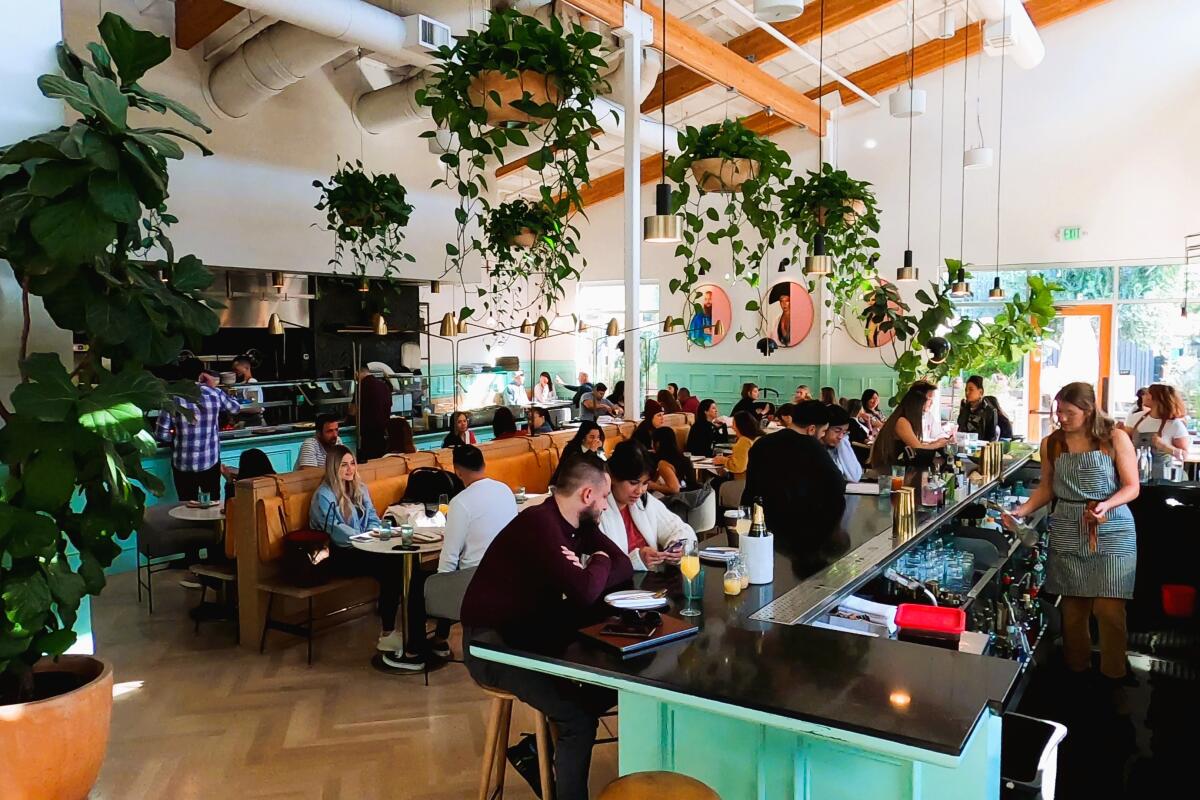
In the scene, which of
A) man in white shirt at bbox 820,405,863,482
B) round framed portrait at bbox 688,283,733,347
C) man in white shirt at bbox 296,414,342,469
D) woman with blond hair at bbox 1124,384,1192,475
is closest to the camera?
man in white shirt at bbox 820,405,863,482

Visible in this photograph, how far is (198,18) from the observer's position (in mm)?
7918

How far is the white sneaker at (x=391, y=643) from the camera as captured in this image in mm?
4953

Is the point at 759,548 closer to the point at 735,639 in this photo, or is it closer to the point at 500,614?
the point at 735,639

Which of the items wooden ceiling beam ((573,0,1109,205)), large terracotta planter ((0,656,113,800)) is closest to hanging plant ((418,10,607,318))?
large terracotta planter ((0,656,113,800))

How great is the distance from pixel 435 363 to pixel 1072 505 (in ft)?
34.8

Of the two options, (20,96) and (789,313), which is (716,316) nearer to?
(789,313)

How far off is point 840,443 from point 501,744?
3.13 metres

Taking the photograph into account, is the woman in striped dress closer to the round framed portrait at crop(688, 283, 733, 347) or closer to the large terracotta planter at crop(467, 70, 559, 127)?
the large terracotta planter at crop(467, 70, 559, 127)

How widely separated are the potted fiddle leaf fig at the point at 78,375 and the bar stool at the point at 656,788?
1.73 metres

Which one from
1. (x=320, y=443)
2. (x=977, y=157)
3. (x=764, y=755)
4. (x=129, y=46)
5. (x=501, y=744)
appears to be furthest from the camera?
(x=977, y=157)

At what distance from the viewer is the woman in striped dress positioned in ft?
14.4

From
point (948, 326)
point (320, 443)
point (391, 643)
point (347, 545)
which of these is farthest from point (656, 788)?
point (948, 326)

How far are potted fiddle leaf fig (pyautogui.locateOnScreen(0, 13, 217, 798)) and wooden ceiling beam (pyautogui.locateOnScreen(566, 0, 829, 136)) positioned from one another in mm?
5505

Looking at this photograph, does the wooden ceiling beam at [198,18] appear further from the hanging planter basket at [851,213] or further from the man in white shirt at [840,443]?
the man in white shirt at [840,443]
